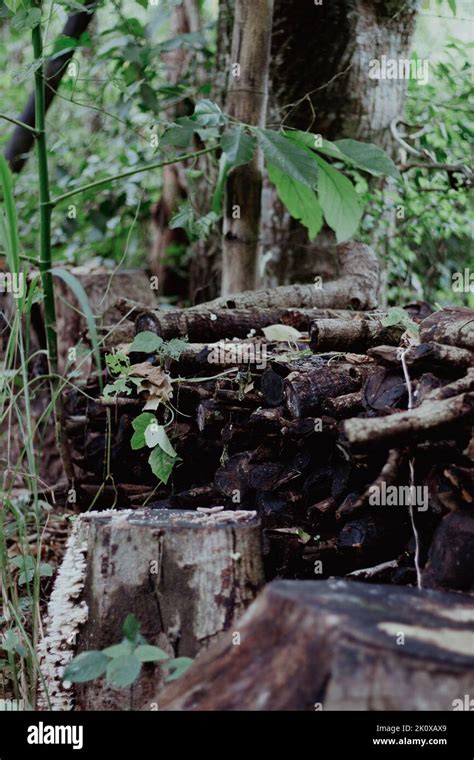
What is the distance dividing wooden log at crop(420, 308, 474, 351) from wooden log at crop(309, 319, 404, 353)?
32cm

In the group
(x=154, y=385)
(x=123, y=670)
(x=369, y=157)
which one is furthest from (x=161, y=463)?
(x=369, y=157)

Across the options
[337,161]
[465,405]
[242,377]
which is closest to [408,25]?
[337,161]

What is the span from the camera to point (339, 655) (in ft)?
4.01

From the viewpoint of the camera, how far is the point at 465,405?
67.5 inches

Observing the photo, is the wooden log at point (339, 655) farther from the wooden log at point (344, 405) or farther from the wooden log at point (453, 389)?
the wooden log at point (344, 405)

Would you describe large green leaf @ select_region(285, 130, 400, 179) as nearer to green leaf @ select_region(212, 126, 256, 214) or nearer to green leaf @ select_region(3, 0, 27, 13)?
green leaf @ select_region(212, 126, 256, 214)

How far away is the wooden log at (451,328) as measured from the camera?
1959mm

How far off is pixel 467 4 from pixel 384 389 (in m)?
3.90

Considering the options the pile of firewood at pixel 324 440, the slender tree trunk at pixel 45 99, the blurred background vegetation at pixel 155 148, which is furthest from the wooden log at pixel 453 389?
the slender tree trunk at pixel 45 99

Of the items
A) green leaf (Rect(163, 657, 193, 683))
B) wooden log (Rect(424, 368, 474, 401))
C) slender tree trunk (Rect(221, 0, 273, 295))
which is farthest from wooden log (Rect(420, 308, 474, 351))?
slender tree trunk (Rect(221, 0, 273, 295))

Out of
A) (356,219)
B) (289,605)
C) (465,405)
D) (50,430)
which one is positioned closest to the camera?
(289,605)

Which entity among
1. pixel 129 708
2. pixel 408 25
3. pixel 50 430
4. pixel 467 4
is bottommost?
pixel 129 708

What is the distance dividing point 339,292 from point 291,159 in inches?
38.6
